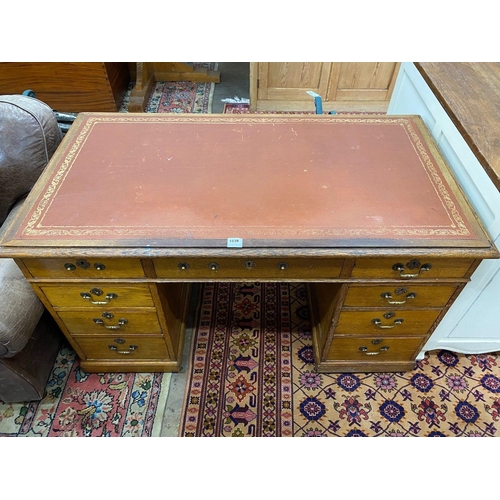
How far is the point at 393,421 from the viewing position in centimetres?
164

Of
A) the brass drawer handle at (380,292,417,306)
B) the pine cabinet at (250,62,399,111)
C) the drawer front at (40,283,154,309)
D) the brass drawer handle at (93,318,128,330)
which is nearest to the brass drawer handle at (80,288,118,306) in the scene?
the drawer front at (40,283,154,309)

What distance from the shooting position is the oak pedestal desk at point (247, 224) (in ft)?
3.75

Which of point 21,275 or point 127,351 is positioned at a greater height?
point 21,275

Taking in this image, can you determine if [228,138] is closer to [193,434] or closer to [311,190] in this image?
[311,190]

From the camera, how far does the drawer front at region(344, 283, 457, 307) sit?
1308mm

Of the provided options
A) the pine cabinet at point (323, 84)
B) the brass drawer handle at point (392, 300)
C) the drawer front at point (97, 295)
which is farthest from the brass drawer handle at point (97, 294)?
the pine cabinet at point (323, 84)

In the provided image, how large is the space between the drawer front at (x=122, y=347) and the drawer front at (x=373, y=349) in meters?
0.79

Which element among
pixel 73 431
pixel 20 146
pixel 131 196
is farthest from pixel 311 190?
pixel 73 431

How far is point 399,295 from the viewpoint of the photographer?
4.40 ft

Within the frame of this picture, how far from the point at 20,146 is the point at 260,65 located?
2.15 m

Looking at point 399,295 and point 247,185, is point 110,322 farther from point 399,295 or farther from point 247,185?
point 399,295

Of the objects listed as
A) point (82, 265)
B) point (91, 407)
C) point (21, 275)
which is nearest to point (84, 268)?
point (82, 265)

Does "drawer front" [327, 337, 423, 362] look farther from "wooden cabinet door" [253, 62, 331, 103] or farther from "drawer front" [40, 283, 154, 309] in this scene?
"wooden cabinet door" [253, 62, 331, 103]

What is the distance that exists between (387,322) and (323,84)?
2.46 metres
